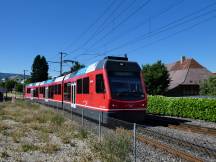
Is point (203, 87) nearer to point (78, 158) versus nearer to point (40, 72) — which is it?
point (78, 158)

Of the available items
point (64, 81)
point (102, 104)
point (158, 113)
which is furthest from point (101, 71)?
point (158, 113)

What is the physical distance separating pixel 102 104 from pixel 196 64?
2516 inches

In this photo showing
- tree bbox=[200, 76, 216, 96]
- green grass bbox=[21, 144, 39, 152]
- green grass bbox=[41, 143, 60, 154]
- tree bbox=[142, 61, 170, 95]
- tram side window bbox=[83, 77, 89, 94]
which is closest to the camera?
green grass bbox=[41, 143, 60, 154]

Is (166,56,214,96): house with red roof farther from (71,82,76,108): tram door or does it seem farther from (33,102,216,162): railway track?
(33,102,216,162): railway track

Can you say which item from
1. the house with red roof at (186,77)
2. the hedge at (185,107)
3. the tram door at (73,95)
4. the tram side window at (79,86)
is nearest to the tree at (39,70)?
the house with red roof at (186,77)

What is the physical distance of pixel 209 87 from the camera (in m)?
50.2

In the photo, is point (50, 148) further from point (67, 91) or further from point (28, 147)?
point (67, 91)

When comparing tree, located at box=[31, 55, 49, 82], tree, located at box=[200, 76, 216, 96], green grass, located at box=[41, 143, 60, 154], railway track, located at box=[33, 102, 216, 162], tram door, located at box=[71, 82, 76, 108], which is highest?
tree, located at box=[31, 55, 49, 82]

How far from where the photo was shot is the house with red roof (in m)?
67.9

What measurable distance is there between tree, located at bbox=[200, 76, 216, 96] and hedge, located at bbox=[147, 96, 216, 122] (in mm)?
19403

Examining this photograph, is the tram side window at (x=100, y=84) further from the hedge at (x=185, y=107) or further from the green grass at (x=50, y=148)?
the hedge at (x=185, y=107)

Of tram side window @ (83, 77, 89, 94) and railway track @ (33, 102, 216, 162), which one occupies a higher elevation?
tram side window @ (83, 77, 89, 94)

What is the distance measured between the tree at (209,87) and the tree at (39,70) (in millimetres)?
87601

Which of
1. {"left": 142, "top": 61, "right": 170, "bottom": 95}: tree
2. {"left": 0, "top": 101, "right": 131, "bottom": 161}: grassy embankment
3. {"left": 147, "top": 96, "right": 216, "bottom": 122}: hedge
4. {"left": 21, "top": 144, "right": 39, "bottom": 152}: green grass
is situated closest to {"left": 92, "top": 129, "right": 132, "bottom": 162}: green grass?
{"left": 0, "top": 101, "right": 131, "bottom": 161}: grassy embankment
